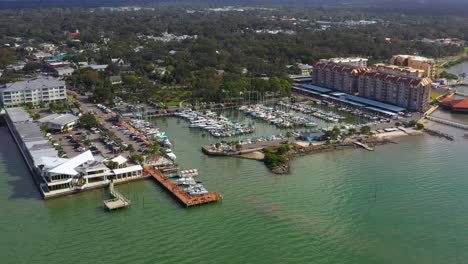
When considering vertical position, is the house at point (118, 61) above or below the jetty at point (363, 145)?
above

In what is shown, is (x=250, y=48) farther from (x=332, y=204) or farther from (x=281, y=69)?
(x=332, y=204)

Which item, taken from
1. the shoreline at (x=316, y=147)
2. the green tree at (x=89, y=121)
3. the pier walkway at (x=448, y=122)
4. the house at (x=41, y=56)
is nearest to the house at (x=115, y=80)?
the green tree at (x=89, y=121)

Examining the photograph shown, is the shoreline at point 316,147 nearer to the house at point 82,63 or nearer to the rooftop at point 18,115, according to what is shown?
the rooftop at point 18,115

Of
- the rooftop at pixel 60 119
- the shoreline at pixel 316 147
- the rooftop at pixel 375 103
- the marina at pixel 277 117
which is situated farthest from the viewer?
the rooftop at pixel 375 103

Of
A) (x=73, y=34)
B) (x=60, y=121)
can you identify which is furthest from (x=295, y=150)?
(x=73, y=34)

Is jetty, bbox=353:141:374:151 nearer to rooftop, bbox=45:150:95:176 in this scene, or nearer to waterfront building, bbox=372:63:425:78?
waterfront building, bbox=372:63:425:78

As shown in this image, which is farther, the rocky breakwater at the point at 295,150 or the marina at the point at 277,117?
the marina at the point at 277,117

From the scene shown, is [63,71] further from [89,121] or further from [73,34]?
[73,34]

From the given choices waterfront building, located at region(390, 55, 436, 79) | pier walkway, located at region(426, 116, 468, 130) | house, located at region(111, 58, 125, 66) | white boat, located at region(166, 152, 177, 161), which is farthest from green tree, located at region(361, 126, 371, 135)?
house, located at region(111, 58, 125, 66)
